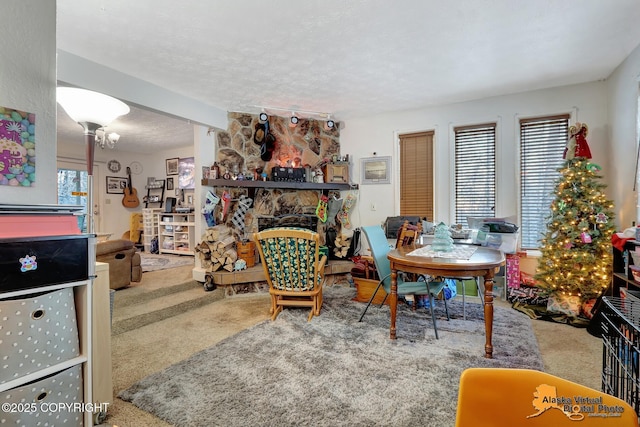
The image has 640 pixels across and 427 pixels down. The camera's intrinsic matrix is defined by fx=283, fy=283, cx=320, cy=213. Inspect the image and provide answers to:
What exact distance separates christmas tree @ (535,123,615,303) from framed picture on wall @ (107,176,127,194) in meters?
8.09

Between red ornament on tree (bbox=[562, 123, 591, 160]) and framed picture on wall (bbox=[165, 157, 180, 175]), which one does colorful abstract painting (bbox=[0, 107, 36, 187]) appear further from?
framed picture on wall (bbox=[165, 157, 180, 175])

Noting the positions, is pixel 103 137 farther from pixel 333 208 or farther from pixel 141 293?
pixel 333 208

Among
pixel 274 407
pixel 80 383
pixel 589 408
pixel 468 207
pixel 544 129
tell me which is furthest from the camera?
pixel 468 207

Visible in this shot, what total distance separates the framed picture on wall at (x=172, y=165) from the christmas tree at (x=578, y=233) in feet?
22.7

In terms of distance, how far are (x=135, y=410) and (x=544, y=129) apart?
196 inches

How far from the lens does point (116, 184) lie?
6648 mm

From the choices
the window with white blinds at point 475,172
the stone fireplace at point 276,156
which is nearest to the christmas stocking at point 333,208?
the stone fireplace at point 276,156

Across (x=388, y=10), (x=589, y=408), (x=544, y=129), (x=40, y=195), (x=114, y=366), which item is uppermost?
(x=388, y=10)

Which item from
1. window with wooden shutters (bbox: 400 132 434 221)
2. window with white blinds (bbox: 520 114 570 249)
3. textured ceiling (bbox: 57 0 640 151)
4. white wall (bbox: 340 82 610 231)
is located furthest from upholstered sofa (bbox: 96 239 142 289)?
window with white blinds (bbox: 520 114 570 249)

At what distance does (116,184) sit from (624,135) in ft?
28.7

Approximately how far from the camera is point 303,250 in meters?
2.76

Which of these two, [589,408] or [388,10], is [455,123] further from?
[589,408]

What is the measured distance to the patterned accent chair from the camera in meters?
2.75

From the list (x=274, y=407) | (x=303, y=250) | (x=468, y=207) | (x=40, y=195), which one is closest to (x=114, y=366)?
(x=274, y=407)
